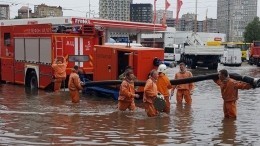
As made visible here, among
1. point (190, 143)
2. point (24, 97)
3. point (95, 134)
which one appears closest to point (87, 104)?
point (24, 97)

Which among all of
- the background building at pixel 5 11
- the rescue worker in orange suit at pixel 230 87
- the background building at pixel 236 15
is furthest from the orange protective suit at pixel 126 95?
the background building at pixel 236 15

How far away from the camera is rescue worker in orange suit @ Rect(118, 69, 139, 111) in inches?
482

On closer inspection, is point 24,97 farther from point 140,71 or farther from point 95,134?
point 95,134

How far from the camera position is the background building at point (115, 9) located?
83.3 meters

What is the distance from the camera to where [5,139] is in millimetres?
8781

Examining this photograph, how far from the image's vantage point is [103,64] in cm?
1639

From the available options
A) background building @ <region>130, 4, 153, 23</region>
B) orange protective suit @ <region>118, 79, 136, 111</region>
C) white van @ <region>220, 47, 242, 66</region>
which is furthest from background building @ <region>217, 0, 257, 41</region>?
orange protective suit @ <region>118, 79, 136, 111</region>

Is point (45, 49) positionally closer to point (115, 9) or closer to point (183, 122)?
point (183, 122)

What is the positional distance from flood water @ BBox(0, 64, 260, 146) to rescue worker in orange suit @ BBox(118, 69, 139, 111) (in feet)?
0.84

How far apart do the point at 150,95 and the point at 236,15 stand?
108549mm

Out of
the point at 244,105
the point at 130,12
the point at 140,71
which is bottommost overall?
the point at 244,105

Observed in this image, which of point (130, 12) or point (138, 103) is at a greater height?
point (130, 12)

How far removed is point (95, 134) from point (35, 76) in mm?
10599

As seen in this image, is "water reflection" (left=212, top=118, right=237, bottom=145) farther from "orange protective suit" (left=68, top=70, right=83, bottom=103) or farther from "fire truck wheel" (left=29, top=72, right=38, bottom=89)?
"fire truck wheel" (left=29, top=72, right=38, bottom=89)
